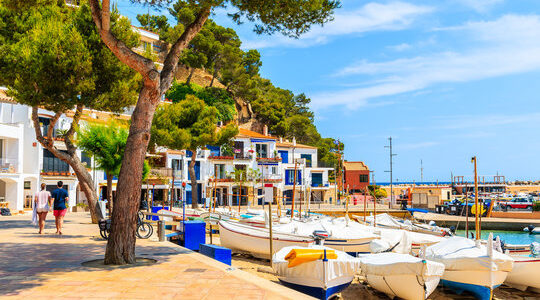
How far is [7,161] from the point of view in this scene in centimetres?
3538

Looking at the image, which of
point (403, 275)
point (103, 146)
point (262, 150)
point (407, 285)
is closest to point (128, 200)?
point (403, 275)

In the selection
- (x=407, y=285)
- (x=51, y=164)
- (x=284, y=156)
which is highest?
(x=284, y=156)

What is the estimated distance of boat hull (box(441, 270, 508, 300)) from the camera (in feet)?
46.4

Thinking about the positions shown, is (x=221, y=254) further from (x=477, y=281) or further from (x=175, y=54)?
(x=477, y=281)

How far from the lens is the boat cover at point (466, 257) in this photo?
14.3 metres

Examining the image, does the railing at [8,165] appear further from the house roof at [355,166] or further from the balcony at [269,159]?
the house roof at [355,166]

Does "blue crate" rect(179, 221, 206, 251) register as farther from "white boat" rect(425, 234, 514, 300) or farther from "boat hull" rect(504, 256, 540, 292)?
"boat hull" rect(504, 256, 540, 292)

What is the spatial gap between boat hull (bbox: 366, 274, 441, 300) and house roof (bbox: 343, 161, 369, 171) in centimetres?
7376

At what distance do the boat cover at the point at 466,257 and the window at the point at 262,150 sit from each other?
45.6m

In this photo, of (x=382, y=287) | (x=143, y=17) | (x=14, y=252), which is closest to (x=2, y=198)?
(x=14, y=252)

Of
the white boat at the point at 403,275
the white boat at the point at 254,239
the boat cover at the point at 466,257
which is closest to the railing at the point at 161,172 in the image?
the white boat at the point at 254,239

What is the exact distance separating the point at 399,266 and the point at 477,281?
301cm

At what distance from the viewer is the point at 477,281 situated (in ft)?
46.9

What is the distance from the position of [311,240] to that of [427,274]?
5.97 meters
